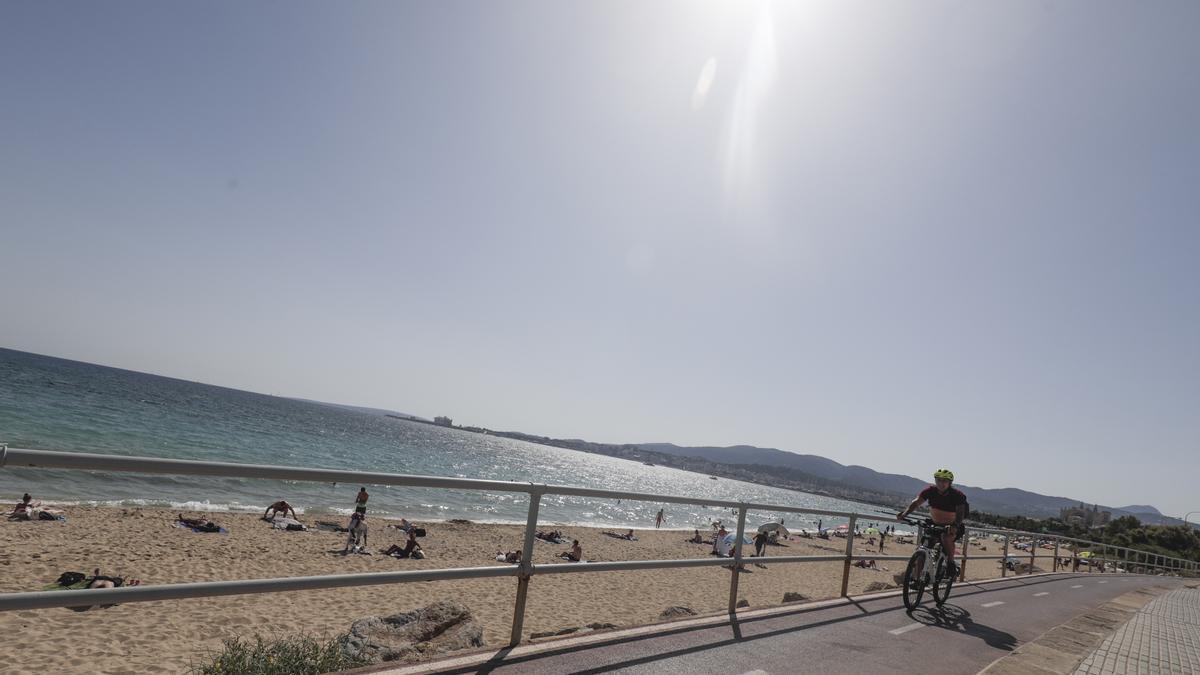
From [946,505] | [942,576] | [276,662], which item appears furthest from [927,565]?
[276,662]

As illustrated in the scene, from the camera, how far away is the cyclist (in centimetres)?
763

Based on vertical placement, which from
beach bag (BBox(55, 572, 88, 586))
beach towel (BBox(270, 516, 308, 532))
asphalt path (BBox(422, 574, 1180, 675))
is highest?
asphalt path (BBox(422, 574, 1180, 675))

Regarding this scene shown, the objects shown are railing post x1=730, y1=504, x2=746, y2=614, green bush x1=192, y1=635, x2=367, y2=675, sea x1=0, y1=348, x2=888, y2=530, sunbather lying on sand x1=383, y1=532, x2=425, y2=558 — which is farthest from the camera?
sea x1=0, y1=348, x2=888, y2=530

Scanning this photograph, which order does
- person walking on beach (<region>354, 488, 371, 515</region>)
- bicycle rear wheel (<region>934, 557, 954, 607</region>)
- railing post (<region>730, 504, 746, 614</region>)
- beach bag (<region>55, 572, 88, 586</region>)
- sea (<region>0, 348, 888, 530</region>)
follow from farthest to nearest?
sea (<region>0, 348, 888, 530</region>)
person walking on beach (<region>354, 488, 371, 515</region>)
beach bag (<region>55, 572, 88, 586</region>)
bicycle rear wheel (<region>934, 557, 954, 607</region>)
railing post (<region>730, 504, 746, 614</region>)

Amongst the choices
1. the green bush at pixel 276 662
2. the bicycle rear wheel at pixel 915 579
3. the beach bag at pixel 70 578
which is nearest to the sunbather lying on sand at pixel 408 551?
the beach bag at pixel 70 578

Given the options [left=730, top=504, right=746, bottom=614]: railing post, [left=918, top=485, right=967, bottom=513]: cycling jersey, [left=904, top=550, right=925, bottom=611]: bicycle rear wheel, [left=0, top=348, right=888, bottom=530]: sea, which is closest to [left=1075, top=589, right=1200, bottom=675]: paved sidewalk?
[left=904, top=550, right=925, bottom=611]: bicycle rear wheel

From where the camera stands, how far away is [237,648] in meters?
4.73

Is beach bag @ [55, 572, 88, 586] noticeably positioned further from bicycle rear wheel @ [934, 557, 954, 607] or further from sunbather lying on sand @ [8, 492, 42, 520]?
bicycle rear wheel @ [934, 557, 954, 607]

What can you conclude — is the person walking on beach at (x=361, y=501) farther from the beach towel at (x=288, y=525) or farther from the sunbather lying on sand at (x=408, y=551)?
the beach towel at (x=288, y=525)

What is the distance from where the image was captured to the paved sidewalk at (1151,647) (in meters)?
5.32

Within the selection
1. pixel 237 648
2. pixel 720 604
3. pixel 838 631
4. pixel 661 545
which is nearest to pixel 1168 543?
pixel 661 545

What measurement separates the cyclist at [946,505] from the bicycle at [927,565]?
0.19ft

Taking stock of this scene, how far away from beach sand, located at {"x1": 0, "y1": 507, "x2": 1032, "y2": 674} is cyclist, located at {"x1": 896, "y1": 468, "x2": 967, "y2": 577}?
116 inches

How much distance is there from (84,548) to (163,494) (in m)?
11.0
